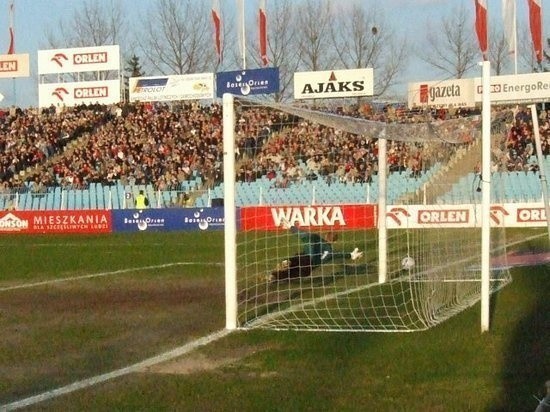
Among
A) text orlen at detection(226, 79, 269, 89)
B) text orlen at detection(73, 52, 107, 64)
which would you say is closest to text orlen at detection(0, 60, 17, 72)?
text orlen at detection(73, 52, 107, 64)

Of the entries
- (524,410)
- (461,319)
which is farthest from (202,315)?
(524,410)

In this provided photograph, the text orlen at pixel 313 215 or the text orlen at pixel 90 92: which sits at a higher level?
the text orlen at pixel 90 92

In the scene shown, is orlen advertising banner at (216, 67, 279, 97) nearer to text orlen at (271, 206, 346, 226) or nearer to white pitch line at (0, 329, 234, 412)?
text orlen at (271, 206, 346, 226)

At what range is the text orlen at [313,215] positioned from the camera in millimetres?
31462

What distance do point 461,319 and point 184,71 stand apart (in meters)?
59.1

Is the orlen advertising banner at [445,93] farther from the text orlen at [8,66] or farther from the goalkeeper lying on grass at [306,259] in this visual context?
the text orlen at [8,66]

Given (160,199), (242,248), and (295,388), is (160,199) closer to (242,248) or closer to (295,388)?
(242,248)

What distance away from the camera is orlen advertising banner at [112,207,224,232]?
3906 cm

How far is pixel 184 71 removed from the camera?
2751 inches

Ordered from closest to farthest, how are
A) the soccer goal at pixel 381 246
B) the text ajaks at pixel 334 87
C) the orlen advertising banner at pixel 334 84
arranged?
the soccer goal at pixel 381 246 < the orlen advertising banner at pixel 334 84 < the text ajaks at pixel 334 87

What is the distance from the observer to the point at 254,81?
47250 mm

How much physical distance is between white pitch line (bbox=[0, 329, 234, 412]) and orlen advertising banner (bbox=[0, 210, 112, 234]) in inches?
1167

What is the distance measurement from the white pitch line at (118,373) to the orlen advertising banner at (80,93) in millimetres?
43250

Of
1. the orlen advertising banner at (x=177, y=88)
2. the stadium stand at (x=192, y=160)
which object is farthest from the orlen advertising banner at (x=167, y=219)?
the orlen advertising banner at (x=177, y=88)
